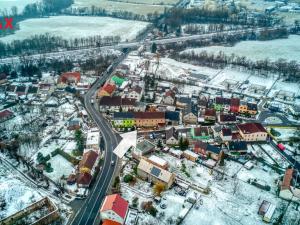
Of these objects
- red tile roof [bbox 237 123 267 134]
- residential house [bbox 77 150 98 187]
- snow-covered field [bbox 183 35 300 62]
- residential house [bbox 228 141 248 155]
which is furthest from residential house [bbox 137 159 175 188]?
snow-covered field [bbox 183 35 300 62]

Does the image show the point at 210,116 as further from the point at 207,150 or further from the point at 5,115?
the point at 5,115

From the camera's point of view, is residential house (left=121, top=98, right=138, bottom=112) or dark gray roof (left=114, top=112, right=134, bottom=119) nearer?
dark gray roof (left=114, top=112, right=134, bottom=119)

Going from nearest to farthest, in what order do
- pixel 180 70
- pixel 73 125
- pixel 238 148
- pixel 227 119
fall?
pixel 238 148
pixel 73 125
pixel 227 119
pixel 180 70

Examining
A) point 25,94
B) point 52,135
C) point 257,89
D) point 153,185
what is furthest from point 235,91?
point 25,94

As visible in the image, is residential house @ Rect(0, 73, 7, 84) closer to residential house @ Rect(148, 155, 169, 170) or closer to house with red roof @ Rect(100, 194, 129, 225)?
residential house @ Rect(148, 155, 169, 170)

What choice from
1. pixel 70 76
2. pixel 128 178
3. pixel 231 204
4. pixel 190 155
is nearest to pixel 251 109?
pixel 190 155

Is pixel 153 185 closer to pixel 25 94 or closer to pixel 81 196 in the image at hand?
pixel 81 196
